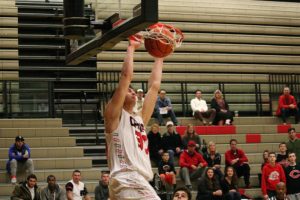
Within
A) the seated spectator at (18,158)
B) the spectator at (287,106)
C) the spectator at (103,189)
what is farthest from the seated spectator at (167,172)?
the spectator at (287,106)

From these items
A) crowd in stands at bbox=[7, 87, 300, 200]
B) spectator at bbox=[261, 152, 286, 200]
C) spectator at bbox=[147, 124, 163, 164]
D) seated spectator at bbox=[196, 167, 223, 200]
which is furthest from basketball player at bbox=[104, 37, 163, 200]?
spectator at bbox=[147, 124, 163, 164]

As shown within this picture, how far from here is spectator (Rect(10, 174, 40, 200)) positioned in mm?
12398

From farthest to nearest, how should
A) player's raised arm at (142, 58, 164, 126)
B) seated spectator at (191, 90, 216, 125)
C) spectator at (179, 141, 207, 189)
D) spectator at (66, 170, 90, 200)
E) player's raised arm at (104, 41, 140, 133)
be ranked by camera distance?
seated spectator at (191, 90, 216, 125) < spectator at (179, 141, 207, 189) < spectator at (66, 170, 90, 200) < player's raised arm at (142, 58, 164, 126) < player's raised arm at (104, 41, 140, 133)

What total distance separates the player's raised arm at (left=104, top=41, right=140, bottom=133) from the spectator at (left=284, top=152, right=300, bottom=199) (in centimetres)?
876

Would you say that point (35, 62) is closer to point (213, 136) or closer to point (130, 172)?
point (213, 136)

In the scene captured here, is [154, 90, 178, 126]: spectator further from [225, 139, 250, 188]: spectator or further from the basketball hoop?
the basketball hoop

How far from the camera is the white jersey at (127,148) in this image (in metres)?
6.12

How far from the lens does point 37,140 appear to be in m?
15.4

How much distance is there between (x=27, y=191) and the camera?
12484 millimetres

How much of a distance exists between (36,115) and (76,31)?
30.3 ft

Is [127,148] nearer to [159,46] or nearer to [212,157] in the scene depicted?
[159,46]

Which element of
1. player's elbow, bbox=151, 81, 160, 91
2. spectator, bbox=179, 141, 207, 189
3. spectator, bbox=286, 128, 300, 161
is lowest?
spectator, bbox=179, 141, 207, 189

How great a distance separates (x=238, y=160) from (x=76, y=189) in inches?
139

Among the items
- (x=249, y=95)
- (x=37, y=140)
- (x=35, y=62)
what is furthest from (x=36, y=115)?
(x=249, y=95)
